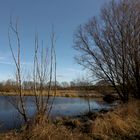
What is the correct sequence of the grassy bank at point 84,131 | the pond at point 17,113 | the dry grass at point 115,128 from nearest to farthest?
the grassy bank at point 84,131 < the dry grass at point 115,128 < the pond at point 17,113

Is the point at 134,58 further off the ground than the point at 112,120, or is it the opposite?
the point at 134,58

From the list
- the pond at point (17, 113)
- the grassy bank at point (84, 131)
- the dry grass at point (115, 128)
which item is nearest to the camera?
the grassy bank at point (84, 131)

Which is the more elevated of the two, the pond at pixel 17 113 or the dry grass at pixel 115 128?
the pond at pixel 17 113

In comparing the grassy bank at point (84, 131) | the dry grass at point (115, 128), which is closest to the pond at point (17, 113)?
the grassy bank at point (84, 131)

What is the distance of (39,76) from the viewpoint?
9.05 m

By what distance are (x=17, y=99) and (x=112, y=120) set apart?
4.70 metres

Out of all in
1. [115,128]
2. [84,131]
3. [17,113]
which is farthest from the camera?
[17,113]

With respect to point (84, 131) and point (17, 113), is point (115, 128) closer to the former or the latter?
point (84, 131)

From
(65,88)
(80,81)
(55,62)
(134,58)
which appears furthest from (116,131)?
(65,88)

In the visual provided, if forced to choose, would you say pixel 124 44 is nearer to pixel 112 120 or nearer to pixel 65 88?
pixel 112 120

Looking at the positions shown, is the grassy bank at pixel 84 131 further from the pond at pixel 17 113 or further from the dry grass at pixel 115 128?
the pond at pixel 17 113

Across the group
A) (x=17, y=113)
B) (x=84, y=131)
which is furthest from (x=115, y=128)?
(x=17, y=113)

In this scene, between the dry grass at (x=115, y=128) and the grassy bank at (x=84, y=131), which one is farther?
the dry grass at (x=115, y=128)

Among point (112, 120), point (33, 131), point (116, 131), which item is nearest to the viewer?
point (33, 131)
